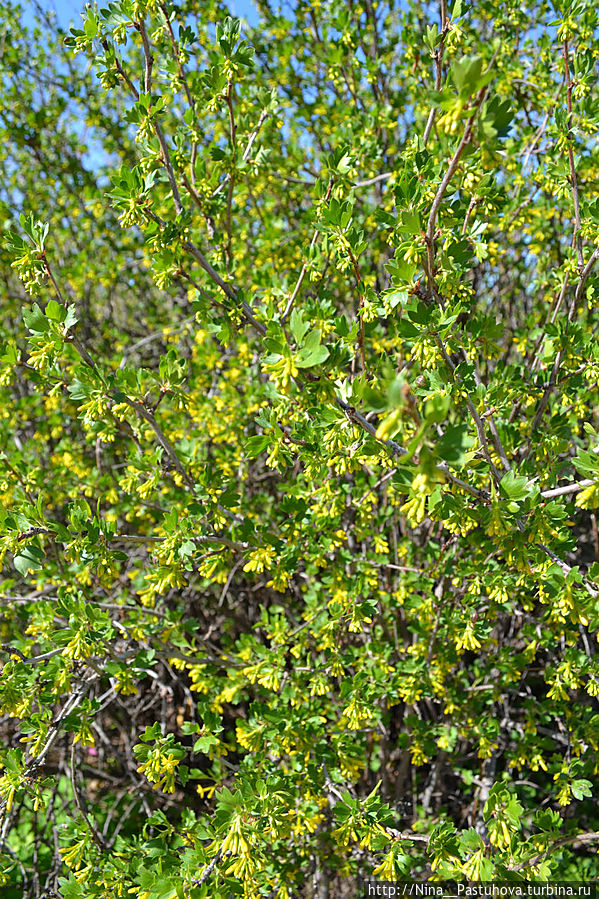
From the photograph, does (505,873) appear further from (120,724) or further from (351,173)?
(120,724)

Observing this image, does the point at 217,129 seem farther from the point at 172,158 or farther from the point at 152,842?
the point at 152,842

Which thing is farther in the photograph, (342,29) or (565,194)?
(342,29)

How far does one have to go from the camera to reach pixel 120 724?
→ 157 inches

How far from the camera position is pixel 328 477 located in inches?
94.1

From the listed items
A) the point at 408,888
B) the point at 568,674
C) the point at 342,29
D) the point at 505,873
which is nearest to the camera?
the point at 505,873

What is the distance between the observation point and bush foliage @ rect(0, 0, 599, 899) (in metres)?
1.72

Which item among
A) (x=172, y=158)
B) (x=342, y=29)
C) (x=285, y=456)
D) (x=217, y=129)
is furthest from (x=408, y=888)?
(x=217, y=129)

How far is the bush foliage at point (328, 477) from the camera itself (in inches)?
67.7

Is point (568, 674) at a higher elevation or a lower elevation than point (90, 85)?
lower

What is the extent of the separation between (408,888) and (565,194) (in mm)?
2875

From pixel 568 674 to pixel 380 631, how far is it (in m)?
1.00

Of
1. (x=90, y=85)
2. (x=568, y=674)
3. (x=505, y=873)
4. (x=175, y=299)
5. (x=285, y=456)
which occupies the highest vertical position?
(x=90, y=85)

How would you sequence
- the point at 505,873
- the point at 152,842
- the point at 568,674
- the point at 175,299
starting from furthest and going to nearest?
the point at 175,299
the point at 568,674
the point at 152,842
the point at 505,873

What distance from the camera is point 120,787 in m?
3.99
